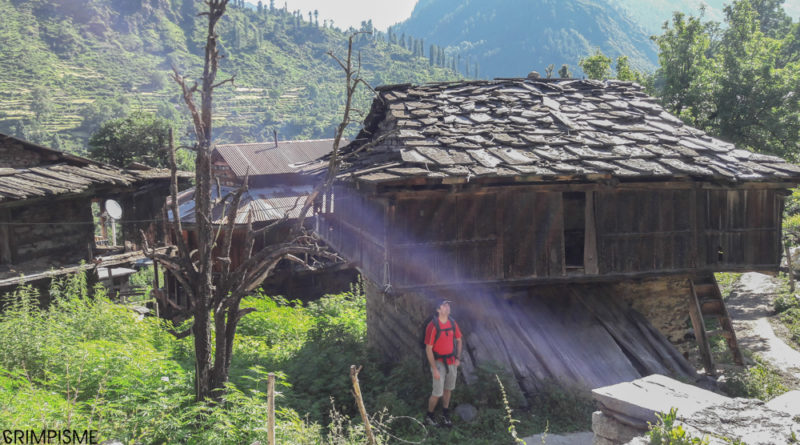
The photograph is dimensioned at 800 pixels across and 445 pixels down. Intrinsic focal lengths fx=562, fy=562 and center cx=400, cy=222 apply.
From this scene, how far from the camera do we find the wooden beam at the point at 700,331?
1098cm

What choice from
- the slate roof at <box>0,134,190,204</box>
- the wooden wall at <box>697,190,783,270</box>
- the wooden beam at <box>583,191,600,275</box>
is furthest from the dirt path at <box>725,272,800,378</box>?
the slate roof at <box>0,134,190,204</box>

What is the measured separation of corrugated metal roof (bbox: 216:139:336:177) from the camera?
83.0 feet

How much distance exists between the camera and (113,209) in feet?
63.9

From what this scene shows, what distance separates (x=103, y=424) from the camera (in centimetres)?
595

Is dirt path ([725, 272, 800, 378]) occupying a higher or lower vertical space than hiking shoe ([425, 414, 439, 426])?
lower

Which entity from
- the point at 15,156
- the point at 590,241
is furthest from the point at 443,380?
the point at 15,156

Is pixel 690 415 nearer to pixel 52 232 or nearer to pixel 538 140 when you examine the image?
pixel 538 140

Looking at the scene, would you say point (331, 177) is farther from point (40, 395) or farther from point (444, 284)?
point (40, 395)


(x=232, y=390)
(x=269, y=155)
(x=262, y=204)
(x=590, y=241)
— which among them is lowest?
(x=232, y=390)

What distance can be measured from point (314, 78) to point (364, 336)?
11699cm

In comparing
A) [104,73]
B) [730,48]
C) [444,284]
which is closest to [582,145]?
[444,284]

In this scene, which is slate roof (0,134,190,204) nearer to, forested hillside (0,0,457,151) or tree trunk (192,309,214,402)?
tree trunk (192,309,214,402)

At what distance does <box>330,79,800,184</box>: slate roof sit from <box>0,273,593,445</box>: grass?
3292mm

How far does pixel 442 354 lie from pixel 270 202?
53.8 feet
